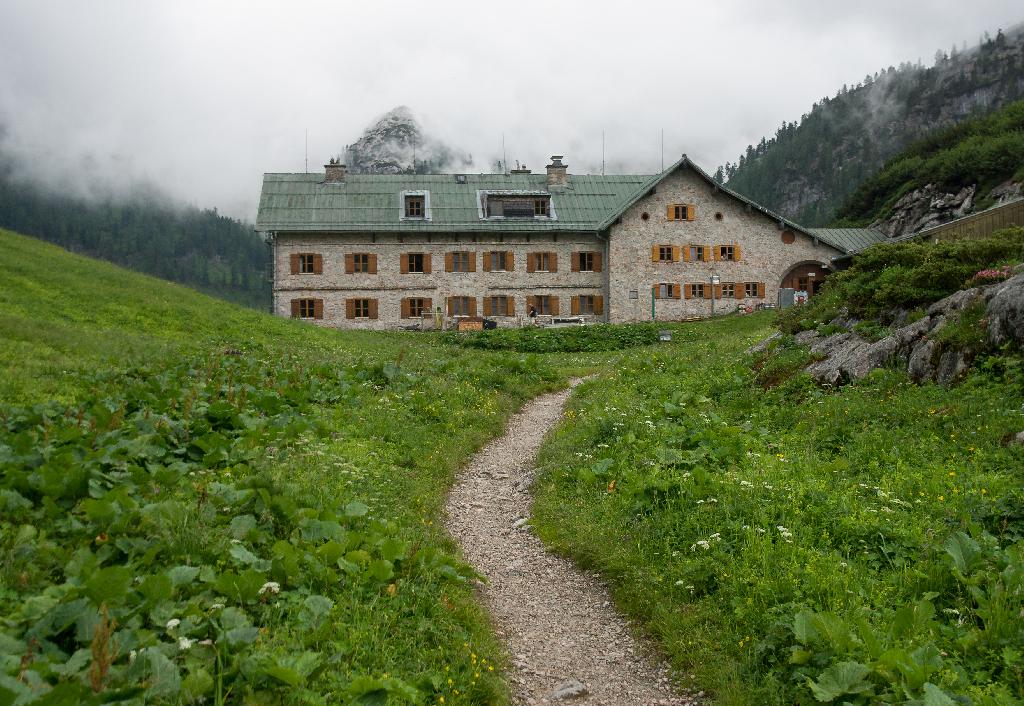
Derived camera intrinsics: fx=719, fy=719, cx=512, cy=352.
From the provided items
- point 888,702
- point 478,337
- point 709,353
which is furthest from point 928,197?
point 888,702

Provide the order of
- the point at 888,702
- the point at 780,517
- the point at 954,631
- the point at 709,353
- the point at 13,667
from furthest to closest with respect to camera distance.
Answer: the point at 709,353
the point at 780,517
the point at 954,631
the point at 888,702
the point at 13,667

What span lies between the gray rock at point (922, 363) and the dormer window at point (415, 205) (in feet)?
118

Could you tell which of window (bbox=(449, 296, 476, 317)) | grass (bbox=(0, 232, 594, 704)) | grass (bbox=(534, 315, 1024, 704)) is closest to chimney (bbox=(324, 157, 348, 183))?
window (bbox=(449, 296, 476, 317))

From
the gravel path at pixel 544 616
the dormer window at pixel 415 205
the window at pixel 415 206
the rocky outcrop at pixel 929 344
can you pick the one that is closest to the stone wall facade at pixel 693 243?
the dormer window at pixel 415 205

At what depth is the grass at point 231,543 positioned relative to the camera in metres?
4.71

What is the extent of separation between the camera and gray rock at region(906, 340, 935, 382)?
12.2 m

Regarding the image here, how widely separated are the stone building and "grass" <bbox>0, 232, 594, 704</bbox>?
30.5 metres

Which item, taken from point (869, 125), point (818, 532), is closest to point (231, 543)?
point (818, 532)

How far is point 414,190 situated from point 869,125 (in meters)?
169

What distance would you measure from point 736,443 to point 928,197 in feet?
254

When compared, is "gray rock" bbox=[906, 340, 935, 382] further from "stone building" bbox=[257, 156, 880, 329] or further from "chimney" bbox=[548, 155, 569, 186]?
"chimney" bbox=[548, 155, 569, 186]

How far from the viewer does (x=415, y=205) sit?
4647 cm

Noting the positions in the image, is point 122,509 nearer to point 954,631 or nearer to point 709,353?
point 954,631

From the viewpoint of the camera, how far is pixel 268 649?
515 cm
